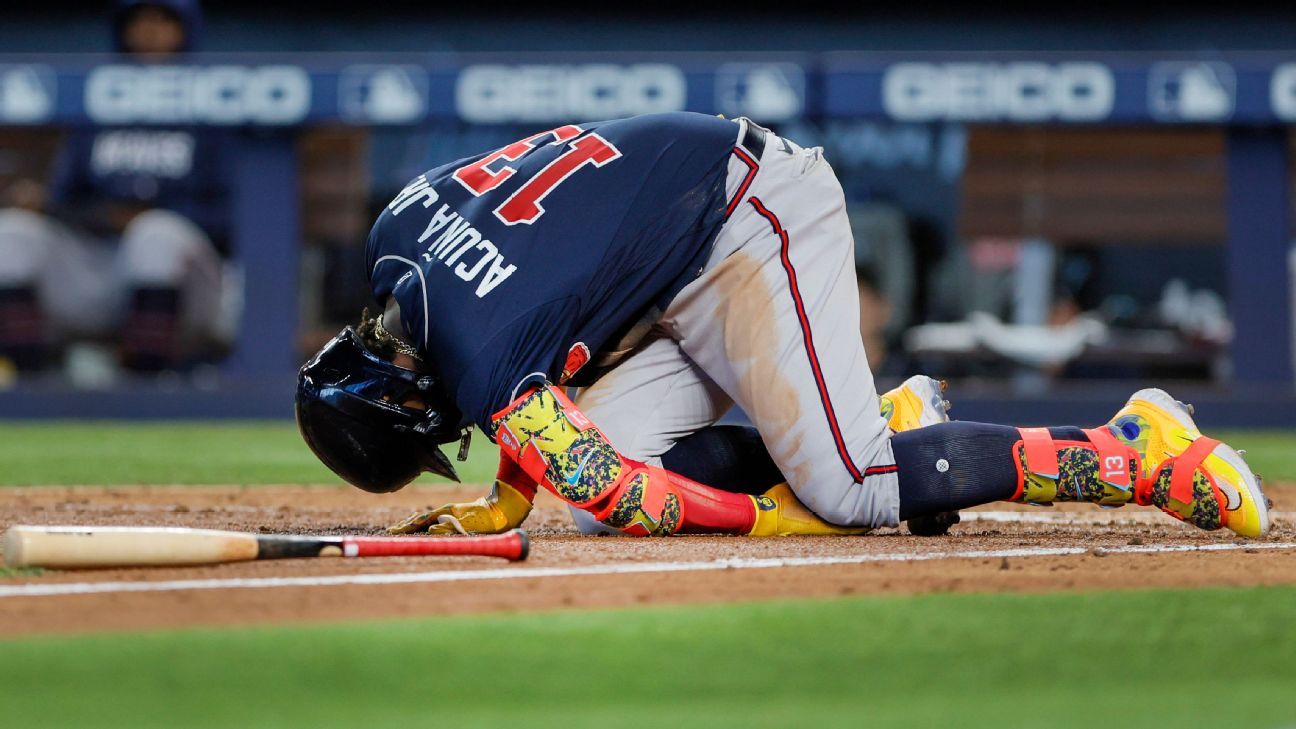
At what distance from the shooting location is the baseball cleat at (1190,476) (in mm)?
2926

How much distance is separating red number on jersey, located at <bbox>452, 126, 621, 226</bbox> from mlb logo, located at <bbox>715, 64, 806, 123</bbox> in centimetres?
493

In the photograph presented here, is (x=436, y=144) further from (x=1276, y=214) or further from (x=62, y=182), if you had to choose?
(x=1276, y=214)

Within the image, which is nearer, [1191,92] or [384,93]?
[1191,92]

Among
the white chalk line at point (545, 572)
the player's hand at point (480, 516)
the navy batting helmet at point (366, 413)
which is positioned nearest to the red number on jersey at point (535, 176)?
the navy batting helmet at point (366, 413)

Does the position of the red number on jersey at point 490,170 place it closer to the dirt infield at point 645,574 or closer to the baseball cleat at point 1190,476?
the dirt infield at point 645,574

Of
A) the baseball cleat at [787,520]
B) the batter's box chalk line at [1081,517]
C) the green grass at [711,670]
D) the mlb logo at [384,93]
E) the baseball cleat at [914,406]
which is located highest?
the mlb logo at [384,93]

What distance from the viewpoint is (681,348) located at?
323cm

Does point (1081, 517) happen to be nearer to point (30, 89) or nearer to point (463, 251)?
point (463, 251)

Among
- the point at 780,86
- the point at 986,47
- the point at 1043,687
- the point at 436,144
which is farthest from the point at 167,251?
the point at 986,47

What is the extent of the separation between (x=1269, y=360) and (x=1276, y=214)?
778 millimetres

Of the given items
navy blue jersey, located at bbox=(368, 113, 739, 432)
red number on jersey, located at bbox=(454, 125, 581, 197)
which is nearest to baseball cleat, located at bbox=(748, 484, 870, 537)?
navy blue jersey, located at bbox=(368, 113, 739, 432)

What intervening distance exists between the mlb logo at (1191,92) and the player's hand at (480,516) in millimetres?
5885

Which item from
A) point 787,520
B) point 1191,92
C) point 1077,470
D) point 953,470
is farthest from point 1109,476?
point 1191,92

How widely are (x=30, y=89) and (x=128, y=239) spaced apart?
3.09ft
